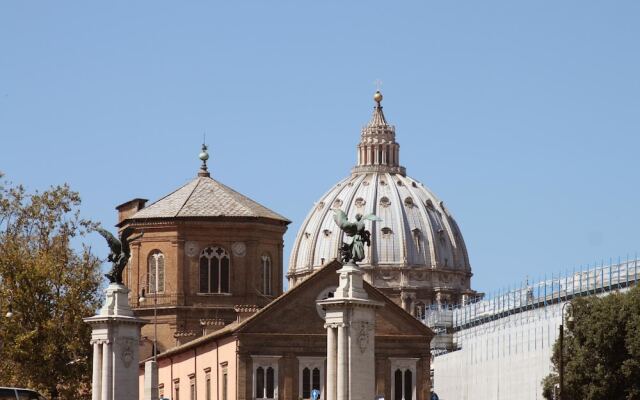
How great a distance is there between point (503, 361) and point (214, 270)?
17.9 metres

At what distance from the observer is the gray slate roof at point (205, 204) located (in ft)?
396

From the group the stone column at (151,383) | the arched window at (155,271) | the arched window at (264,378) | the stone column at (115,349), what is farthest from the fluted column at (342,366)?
the arched window at (155,271)

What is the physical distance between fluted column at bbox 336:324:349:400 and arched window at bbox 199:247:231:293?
172 ft

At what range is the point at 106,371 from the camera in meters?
75.7

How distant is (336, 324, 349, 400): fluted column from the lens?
68062 mm

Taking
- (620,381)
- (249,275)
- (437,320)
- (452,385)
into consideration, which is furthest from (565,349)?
(437,320)

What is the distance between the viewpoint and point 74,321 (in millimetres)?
88438

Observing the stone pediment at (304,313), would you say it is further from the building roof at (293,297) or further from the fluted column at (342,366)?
the fluted column at (342,366)

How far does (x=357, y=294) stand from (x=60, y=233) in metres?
24.4

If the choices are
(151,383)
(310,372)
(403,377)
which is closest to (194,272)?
(310,372)

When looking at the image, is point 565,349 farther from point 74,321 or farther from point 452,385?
point 452,385

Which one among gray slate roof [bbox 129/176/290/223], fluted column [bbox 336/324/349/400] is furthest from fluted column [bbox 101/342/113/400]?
gray slate roof [bbox 129/176/290/223]

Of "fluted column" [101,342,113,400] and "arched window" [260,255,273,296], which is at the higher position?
"arched window" [260,255,273,296]

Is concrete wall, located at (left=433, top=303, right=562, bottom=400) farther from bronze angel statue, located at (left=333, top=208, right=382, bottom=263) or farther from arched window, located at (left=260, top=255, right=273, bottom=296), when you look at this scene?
bronze angel statue, located at (left=333, top=208, right=382, bottom=263)
